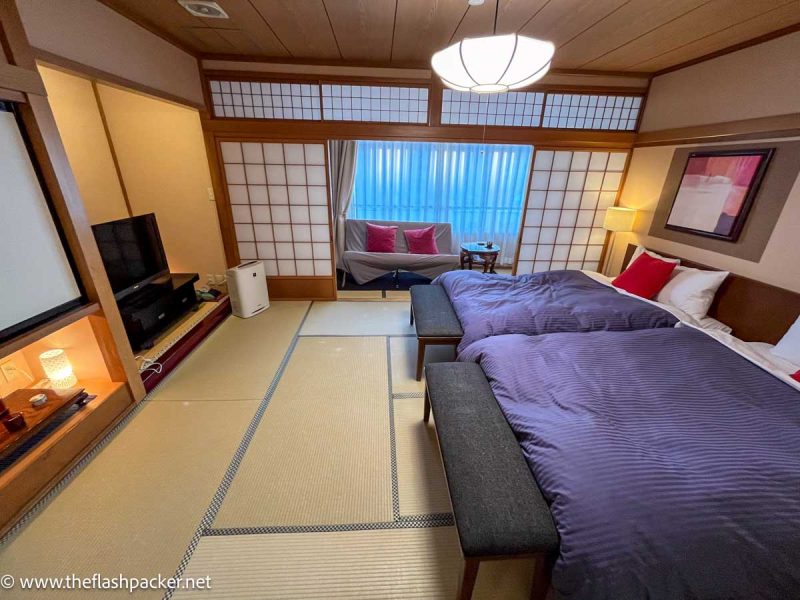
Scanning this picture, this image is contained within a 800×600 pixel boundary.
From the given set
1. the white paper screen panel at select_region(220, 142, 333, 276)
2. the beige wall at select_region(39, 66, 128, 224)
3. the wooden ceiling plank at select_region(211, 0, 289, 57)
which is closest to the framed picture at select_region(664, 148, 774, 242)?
the white paper screen panel at select_region(220, 142, 333, 276)

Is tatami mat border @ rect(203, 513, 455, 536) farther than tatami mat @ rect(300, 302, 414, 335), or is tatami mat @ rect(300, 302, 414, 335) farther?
tatami mat @ rect(300, 302, 414, 335)

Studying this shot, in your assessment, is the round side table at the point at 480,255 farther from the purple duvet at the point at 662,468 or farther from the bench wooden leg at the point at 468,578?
the bench wooden leg at the point at 468,578

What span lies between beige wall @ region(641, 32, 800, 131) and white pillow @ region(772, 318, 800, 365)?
1471 millimetres

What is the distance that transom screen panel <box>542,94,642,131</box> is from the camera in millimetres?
3391

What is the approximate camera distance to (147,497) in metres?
1.55

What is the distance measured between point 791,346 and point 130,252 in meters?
4.59

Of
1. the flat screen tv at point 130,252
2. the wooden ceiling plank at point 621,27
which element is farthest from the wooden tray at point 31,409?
the wooden ceiling plank at point 621,27

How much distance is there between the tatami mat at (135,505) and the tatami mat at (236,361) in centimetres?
23

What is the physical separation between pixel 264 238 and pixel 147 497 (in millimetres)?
2748

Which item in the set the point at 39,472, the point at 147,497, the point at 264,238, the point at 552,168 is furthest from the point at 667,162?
the point at 39,472

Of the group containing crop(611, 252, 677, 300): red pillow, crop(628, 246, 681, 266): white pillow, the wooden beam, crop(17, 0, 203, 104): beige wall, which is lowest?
crop(611, 252, 677, 300): red pillow

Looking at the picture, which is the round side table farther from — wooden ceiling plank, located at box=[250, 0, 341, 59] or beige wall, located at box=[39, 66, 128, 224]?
beige wall, located at box=[39, 66, 128, 224]

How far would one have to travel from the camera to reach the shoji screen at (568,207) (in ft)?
11.9

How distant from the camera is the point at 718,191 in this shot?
2531mm
